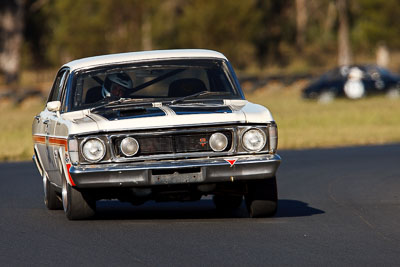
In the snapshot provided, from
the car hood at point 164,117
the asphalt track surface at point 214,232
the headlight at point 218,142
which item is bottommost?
the asphalt track surface at point 214,232

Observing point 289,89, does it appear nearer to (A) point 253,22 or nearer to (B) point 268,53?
(A) point 253,22

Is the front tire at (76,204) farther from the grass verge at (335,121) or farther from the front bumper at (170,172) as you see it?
the grass verge at (335,121)

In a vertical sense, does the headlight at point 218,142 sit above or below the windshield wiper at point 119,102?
below

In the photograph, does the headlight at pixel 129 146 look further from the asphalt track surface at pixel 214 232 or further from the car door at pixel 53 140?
the car door at pixel 53 140

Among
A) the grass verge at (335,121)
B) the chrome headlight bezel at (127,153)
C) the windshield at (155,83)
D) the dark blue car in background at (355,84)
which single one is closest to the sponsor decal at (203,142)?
the chrome headlight bezel at (127,153)

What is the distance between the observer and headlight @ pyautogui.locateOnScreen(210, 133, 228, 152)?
955 cm

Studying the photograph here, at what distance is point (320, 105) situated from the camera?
3938cm

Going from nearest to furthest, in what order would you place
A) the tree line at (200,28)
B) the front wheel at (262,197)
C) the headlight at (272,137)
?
1. the headlight at (272,137)
2. the front wheel at (262,197)
3. the tree line at (200,28)

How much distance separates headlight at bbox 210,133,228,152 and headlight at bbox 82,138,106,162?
100 cm

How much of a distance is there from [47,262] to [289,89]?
42.6 m

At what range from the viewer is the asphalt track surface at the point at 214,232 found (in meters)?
7.80

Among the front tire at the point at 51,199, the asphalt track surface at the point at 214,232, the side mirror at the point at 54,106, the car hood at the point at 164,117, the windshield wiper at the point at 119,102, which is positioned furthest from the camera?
the front tire at the point at 51,199

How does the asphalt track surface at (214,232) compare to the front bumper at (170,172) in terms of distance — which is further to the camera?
the front bumper at (170,172)

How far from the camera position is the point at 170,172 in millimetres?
9391
